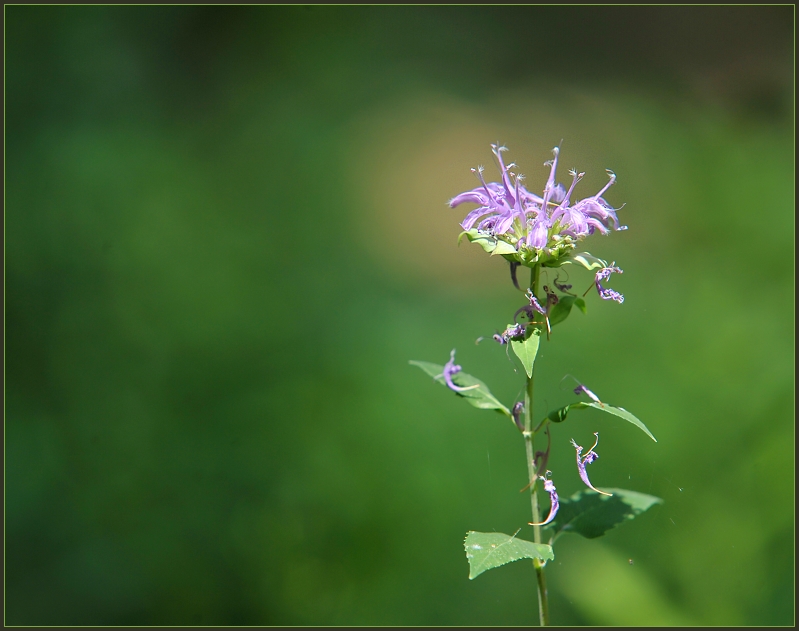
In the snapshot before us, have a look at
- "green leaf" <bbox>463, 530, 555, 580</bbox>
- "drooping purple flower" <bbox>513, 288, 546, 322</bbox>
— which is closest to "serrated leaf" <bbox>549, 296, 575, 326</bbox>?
"drooping purple flower" <bbox>513, 288, 546, 322</bbox>

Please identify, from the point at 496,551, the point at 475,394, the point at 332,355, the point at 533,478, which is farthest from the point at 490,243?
the point at 332,355

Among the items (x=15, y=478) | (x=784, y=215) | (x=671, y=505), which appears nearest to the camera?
(x=671, y=505)

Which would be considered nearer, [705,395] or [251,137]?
[705,395]

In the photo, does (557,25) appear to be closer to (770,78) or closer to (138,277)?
(770,78)

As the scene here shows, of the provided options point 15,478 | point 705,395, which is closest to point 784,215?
point 705,395

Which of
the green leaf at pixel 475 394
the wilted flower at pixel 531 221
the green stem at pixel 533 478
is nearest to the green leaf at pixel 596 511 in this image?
the green stem at pixel 533 478

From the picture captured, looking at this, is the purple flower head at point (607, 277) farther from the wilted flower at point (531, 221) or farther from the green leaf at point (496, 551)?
the green leaf at point (496, 551)

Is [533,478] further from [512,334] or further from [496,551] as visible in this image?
[512,334]
